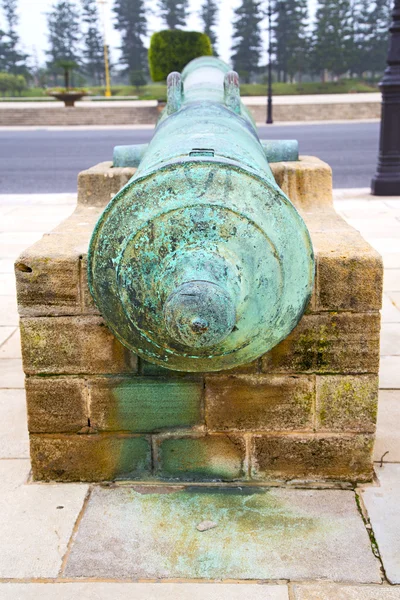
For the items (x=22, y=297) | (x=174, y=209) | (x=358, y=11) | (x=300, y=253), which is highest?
(x=358, y=11)

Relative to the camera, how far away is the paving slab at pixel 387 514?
2.64m

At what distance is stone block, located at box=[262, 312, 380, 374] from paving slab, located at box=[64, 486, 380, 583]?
1.69 feet

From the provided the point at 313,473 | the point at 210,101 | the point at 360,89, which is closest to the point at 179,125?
the point at 210,101

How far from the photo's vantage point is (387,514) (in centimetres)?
293

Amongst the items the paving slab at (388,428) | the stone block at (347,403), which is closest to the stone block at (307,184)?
the paving slab at (388,428)

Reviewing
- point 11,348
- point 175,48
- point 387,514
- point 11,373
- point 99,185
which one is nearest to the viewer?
point 387,514

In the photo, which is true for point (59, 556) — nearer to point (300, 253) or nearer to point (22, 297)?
point (22, 297)

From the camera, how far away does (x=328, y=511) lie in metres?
2.97

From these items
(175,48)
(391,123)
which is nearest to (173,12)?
(175,48)

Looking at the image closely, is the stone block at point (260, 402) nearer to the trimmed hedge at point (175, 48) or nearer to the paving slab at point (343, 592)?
the paving slab at point (343, 592)

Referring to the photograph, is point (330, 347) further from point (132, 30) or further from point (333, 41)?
point (132, 30)

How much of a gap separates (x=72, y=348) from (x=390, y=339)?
257 cm

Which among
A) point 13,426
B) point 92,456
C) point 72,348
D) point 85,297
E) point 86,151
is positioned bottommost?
point 86,151

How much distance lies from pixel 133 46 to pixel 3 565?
228 ft
